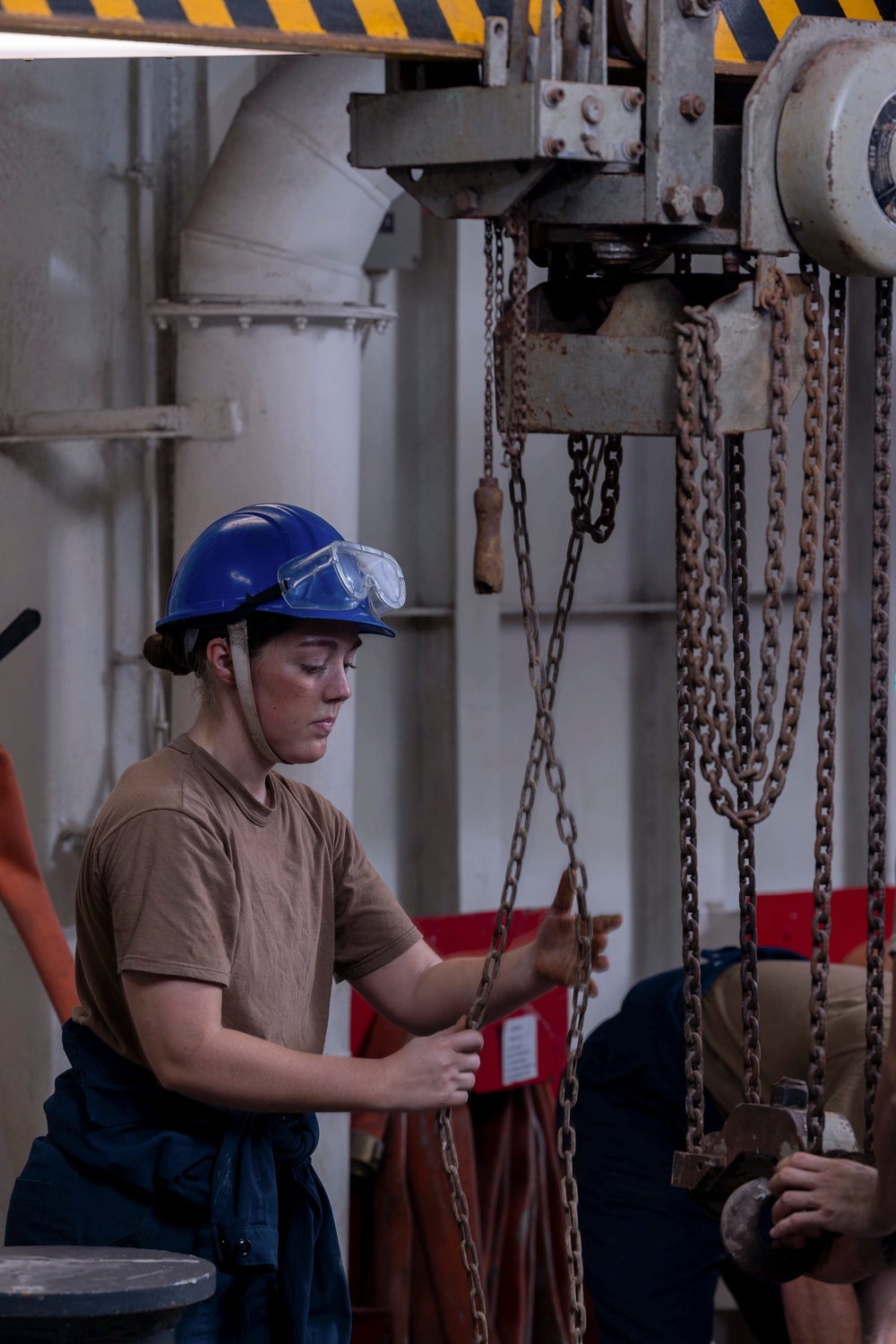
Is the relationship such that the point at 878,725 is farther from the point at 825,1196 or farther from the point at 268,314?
the point at 268,314

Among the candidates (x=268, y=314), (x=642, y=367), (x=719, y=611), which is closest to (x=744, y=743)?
(x=719, y=611)

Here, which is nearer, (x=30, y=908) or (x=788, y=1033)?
(x=788, y=1033)

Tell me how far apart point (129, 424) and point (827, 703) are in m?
1.98

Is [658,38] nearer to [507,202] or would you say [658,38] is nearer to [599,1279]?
[507,202]

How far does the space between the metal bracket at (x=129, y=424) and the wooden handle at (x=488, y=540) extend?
1143mm

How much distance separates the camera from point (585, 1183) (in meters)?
3.77

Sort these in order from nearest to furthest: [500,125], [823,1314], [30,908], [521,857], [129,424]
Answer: [500,125], [521,857], [823,1314], [30,908], [129,424]

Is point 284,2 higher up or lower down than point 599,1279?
higher up

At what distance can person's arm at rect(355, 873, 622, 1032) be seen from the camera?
256 centimetres

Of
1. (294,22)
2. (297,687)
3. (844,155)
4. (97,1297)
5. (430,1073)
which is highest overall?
(294,22)

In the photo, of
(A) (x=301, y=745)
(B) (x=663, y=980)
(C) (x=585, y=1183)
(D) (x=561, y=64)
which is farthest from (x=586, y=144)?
(C) (x=585, y=1183)

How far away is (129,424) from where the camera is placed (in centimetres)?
384

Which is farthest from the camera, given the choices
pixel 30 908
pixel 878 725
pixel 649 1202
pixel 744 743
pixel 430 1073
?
pixel 649 1202

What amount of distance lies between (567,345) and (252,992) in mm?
1024
